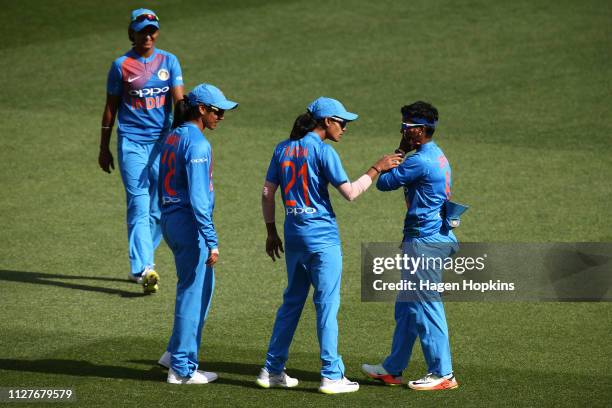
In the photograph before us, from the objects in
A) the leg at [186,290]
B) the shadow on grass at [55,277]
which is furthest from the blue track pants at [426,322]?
the shadow on grass at [55,277]

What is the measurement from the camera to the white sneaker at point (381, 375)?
7.77 m

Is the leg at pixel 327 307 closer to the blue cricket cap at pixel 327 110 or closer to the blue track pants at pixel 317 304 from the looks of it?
the blue track pants at pixel 317 304

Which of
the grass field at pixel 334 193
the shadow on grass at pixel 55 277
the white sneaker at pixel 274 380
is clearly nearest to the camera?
the white sneaker at pixel 274 380

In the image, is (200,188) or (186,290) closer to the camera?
(200,188)

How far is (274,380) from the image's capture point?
25.1ft

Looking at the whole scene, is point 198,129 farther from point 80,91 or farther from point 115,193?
point 80,91

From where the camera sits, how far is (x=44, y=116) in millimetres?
15625

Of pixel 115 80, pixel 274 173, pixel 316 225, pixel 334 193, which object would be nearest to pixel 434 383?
pixel 316 225

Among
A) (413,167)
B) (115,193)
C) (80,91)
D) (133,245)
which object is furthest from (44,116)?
(413,167)

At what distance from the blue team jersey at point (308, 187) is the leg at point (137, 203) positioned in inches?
119

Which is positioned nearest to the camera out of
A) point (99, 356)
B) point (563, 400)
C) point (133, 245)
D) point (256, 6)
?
point (563, 400)

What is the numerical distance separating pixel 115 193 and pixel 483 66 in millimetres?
7663

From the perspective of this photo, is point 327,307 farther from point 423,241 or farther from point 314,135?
point 314,135

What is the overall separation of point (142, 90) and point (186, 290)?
3354 mm
